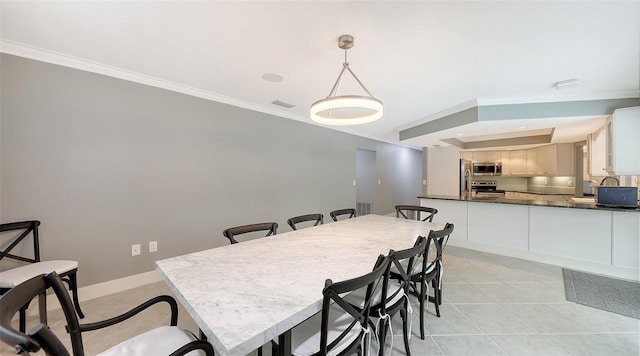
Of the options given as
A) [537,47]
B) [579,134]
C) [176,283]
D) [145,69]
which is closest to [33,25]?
[145,69]

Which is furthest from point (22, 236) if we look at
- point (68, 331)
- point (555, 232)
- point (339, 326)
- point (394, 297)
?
point (555, 232)

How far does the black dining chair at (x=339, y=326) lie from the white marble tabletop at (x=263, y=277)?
99 millimetres

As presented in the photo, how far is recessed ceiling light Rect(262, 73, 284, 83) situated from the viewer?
2515 mm

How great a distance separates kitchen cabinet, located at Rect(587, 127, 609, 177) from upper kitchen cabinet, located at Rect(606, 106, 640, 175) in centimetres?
69

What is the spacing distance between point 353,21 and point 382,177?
484cm

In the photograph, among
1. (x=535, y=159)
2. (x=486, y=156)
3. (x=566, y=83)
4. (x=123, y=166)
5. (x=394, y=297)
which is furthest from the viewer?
(x=486, y=156)

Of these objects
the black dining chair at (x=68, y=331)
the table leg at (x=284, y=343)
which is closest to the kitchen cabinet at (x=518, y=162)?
the table leg at (x=284, y=343)

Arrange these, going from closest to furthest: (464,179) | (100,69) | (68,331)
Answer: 1. (68,331)
2. (100,69)
3. (464,179)

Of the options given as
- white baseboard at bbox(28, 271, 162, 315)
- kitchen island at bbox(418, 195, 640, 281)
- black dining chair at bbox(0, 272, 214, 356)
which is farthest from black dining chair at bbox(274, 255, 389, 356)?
kitchen island at bbox(418, 195, 640, 281)

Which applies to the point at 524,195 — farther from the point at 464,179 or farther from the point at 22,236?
the point at 22,236

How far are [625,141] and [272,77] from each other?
13.8 feet

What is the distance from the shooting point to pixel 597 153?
12.1 feet

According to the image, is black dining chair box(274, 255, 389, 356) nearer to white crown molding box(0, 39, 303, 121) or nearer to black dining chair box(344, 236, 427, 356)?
black dining chair box(344, 236, 427, 356)

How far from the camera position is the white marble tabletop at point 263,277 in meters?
0.81
